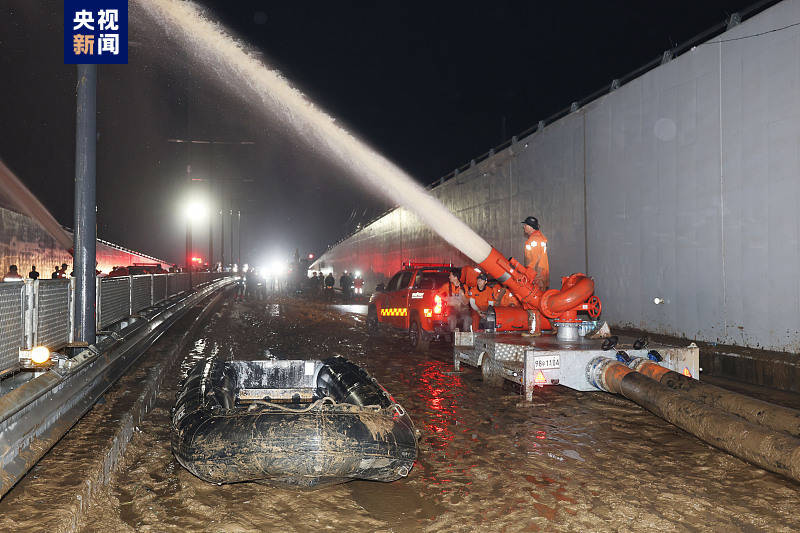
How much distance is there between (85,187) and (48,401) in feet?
14.1

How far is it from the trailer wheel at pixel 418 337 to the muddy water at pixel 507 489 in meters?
5.10

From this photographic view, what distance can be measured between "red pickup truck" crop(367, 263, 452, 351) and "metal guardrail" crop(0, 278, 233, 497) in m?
6.08

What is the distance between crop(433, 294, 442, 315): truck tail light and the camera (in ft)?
42.1

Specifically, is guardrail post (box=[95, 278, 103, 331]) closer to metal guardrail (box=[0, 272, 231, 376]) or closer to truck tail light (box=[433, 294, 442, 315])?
metal guardrail (box=[0, 272, 231, 376])

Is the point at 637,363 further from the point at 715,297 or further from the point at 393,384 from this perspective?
the point at 715,297

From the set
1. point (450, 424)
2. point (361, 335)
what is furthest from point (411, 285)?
point (450, 424)

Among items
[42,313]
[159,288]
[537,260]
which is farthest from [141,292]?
[537,260]

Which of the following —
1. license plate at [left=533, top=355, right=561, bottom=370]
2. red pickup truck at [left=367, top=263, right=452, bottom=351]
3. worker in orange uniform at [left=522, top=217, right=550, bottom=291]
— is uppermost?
worker in orange uniform at [left=522, top=217, right=550, bottom=291]

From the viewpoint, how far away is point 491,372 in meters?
9.23

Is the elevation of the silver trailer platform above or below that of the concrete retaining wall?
below

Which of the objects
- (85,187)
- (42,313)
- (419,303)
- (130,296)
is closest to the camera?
(42,313)

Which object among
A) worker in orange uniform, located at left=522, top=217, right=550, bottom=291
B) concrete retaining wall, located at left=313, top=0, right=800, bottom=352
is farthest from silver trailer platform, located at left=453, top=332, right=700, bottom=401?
concrete retaining wall, located at left=313, top=0, right=800, bottom=352

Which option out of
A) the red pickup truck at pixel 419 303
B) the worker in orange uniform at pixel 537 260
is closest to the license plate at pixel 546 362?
the worker in orange uniform at pixel 537 260

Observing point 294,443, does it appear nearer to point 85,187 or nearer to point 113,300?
point 85,187
